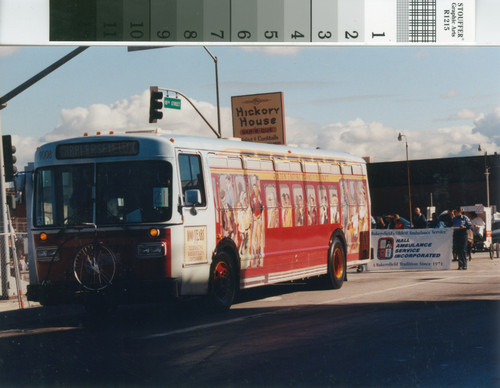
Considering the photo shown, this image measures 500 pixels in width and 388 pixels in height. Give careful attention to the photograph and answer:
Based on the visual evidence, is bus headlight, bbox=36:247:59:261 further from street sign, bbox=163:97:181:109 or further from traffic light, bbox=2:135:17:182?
street sign, bbox=163:97:181:109

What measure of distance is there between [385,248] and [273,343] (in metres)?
14.9

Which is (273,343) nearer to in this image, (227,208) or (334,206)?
(227,208)

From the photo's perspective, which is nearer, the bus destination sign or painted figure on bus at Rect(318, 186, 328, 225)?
the bus destination sign

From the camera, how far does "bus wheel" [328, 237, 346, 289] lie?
1920 cm

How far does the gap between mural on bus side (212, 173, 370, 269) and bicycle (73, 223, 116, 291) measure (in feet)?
6.96

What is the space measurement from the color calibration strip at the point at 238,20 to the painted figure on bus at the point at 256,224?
7298 mm

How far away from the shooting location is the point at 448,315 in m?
13.2

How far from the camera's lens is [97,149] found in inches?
563

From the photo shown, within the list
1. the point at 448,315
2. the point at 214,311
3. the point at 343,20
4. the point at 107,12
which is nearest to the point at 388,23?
the point at 343,20

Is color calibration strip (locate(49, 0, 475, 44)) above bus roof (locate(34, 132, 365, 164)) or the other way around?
above

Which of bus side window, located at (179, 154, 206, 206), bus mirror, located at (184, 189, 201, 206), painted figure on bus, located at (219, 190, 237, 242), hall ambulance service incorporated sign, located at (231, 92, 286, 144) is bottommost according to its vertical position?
painted figure on bus, located at (219, 190, 237, 242)

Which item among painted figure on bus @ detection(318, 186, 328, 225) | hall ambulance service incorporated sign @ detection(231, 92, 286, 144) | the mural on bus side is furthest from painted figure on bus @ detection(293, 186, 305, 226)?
hall ambulance service incorporated sign @ detection(231, 92, 286, 144)

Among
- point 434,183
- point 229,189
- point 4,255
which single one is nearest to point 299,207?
point 229,189

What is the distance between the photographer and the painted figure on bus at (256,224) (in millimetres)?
16156
